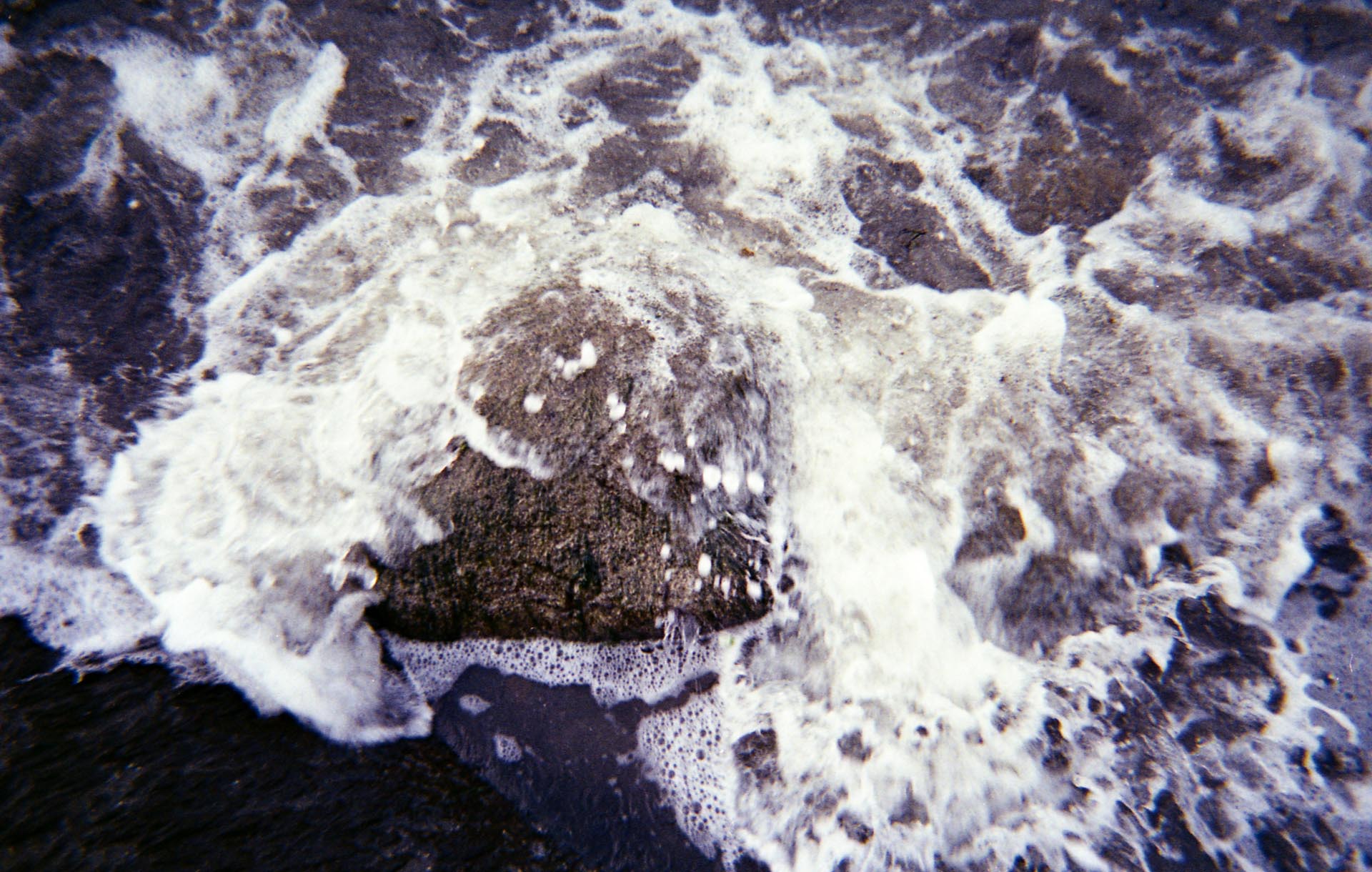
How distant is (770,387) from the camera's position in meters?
2.36

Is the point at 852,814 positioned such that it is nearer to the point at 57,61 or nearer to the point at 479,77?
the point at 479,77

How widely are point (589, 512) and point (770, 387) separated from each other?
0.84m

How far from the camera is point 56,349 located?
7.65 feet

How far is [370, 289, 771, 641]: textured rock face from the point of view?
6.68 feet

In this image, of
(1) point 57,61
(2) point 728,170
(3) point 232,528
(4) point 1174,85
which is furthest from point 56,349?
(4) point 1174,85

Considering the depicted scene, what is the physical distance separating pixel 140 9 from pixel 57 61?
0.44 metres

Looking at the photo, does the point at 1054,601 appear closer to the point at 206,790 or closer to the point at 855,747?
the point at 855,747

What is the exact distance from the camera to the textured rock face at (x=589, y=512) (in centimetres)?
204

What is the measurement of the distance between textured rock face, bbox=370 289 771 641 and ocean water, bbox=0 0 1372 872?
1.0 inches

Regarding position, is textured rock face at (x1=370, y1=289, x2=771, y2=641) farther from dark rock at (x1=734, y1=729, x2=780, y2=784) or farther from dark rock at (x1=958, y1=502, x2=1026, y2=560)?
dark rock at (x1=958, y1=502, x2=1026, y2=560)

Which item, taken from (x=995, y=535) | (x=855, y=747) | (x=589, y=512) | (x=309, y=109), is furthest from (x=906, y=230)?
(x=309, y=109)

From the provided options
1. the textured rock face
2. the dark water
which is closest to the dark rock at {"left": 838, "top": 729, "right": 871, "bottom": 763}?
the textured rock face

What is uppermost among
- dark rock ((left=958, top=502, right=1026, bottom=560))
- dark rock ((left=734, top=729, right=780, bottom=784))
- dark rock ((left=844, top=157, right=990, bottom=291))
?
dark rock ((left=844, top=157, right=990, bottom=291))

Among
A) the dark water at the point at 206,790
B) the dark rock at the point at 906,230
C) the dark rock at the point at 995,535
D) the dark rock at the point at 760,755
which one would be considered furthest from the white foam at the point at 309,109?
the dark rock at the point at 995,535
